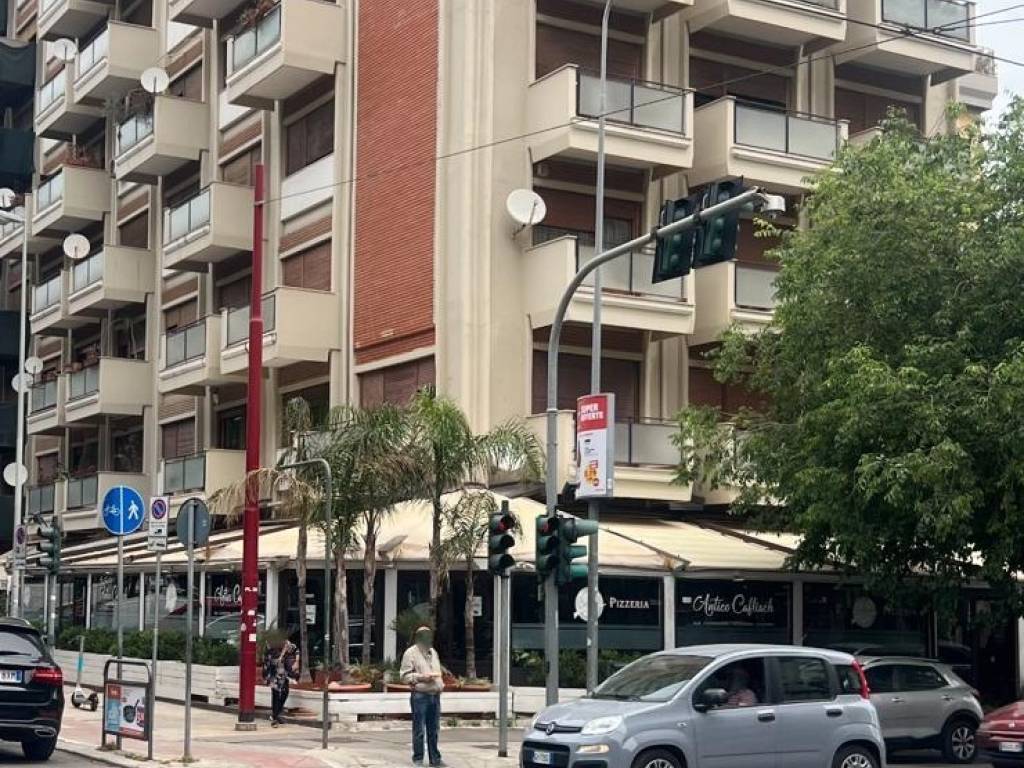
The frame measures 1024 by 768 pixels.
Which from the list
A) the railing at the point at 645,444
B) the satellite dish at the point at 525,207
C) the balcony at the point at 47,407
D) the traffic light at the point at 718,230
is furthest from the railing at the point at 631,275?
the balcony at the point at 47,407

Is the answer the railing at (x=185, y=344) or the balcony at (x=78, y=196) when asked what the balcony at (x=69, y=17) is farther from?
the railing at (x=185, y=344)

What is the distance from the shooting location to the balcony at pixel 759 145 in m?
31.3

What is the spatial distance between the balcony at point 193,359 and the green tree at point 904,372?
529 inches

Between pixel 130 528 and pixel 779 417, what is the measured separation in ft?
37.7

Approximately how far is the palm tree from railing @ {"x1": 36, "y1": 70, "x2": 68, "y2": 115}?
25.0m

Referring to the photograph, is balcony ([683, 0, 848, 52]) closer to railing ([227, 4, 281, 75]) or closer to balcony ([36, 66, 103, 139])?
railing ([227, 4, 281, 75])

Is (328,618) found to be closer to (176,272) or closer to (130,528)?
(130,528)

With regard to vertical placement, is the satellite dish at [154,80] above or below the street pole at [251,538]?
above

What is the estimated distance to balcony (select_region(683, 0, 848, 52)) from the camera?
105 ft

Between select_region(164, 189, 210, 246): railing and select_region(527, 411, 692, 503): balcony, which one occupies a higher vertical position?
select_region(164, 189, 210, 246): railing

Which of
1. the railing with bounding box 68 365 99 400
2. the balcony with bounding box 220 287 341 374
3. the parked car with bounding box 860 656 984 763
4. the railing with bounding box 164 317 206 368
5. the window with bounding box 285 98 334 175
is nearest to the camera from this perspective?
the parked car with bounding box 860 656 984 763

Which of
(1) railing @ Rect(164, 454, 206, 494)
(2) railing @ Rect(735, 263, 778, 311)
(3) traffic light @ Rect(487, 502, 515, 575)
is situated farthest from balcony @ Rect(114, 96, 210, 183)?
(3) traffic light @ Rect(487, 502, 515, 575)

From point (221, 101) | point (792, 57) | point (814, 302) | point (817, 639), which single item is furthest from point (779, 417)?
point (221, 101)

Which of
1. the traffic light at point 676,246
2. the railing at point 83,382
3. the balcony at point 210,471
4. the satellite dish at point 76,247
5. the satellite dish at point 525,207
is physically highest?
the satellite dish at point 76,247
